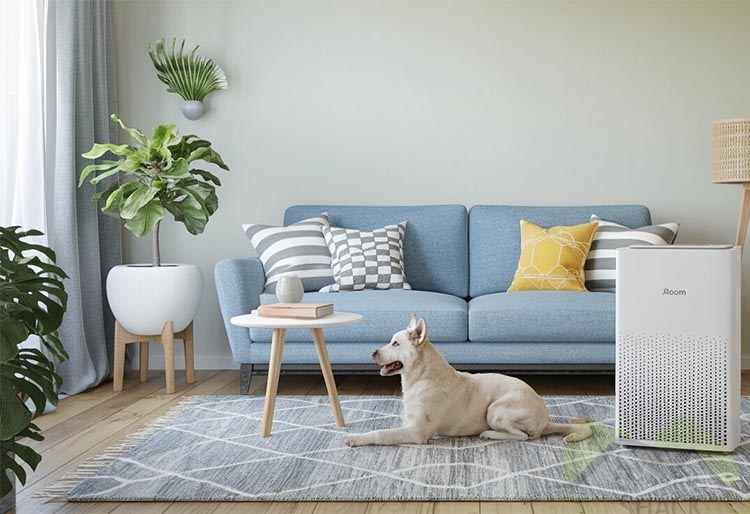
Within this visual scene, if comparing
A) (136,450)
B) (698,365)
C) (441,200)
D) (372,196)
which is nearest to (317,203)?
(372,196)

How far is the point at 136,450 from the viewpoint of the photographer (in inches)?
110

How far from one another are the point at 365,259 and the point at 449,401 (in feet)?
4.55

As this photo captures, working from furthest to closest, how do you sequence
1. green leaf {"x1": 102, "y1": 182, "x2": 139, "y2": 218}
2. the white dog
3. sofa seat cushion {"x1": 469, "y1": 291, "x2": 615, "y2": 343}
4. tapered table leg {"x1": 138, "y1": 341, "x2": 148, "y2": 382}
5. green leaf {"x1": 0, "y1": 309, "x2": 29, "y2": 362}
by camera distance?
tapered table leg {"x1": 138, "y1": 341, "x2": 148, "y2": 382}
green leaf {"x1": 102, "y1": 182, "x2": 139, "y2": 218}
sofa seat cushion {"x1": 469, "y1": 291, "x2": 615, "y2": 343}
the white dog
green leaf {"x1": 0, "y1": 309, "x2": 29, "y2": 362}

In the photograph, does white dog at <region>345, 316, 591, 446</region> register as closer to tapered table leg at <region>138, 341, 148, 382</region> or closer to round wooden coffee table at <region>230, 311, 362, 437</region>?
round wooden coffee table at <region>230, 311, 362, 437</region>

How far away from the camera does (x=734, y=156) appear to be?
3.93 meters

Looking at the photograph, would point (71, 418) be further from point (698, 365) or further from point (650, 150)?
point (650, 150)

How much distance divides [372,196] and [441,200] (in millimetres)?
396

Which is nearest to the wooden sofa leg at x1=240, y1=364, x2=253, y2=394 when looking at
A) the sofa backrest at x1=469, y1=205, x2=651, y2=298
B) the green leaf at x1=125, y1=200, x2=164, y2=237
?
the green leaf at x1=125, y1=200, x2=164, y2=237

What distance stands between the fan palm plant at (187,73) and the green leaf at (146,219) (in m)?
1.01

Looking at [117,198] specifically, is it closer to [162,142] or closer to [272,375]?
[162,142]

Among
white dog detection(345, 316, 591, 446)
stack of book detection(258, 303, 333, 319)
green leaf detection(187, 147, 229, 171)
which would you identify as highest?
green leaf detection(187, 147, 229, 171)

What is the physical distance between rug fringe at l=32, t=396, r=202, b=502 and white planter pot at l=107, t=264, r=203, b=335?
589 mm

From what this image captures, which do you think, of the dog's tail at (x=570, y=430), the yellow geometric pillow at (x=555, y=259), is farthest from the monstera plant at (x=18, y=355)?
the yellow geometric pillow at (x=555, y=259)

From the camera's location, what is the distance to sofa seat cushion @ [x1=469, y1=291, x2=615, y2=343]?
3.62 metres
